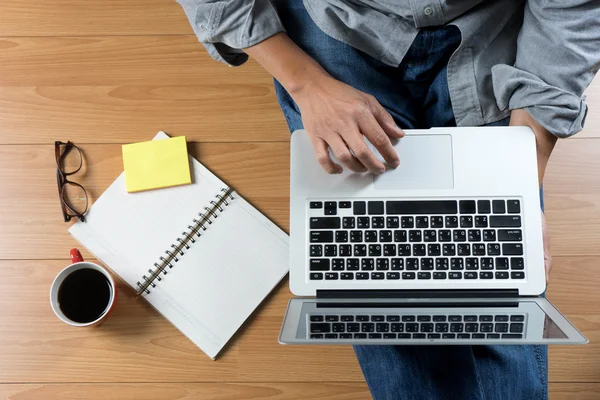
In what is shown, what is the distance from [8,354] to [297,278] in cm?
59

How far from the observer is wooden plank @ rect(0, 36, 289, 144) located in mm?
952

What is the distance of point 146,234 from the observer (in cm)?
91

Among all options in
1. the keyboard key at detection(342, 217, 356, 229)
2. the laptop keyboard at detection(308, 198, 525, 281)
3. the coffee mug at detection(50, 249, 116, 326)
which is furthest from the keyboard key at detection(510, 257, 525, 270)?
A: the coffee mug at detection(50, 249, 116, 326)

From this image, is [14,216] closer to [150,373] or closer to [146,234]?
[146,234]

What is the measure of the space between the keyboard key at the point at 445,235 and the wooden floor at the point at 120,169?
319 millimetres

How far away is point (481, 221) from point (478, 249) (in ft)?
0.12

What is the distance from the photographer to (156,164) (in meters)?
0.92

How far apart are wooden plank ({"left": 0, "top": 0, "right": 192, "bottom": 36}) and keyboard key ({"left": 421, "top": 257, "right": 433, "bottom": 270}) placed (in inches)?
24.9

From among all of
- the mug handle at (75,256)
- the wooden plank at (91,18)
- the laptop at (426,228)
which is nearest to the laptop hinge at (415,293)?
the laptop at (426,228)

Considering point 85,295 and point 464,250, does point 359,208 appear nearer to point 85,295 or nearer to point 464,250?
point 464,250

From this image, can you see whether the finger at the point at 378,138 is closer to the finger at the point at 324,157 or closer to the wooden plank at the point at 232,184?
the finger at the point at 324,157

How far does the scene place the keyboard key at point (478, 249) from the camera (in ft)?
2.16

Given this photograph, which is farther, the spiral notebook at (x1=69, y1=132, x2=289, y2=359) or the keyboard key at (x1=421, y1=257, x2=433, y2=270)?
the spiral notebook at (x1=69, y1=132, x2=289, y2=359)

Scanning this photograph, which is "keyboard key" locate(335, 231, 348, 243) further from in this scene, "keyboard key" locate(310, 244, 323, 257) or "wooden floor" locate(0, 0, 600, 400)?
"wooden floor" locate(0, 0, 600, 400)
